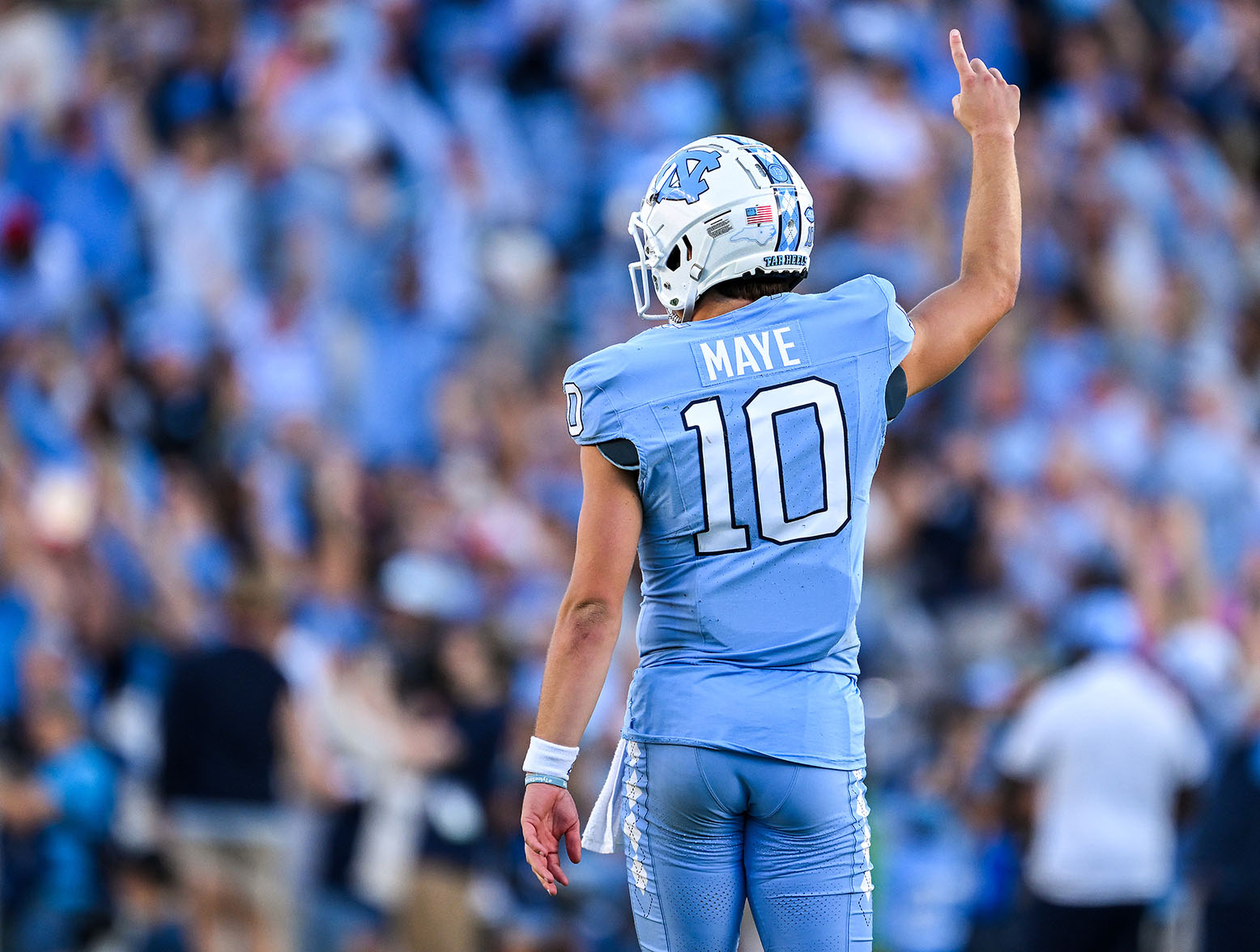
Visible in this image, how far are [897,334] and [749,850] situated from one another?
1.10 meters

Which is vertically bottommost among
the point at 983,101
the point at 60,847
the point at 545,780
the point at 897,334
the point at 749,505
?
the point at 60,847

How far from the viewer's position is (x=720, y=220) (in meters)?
3.95

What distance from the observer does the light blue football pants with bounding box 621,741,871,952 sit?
151 inches

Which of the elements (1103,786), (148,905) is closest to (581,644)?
(1103,786)

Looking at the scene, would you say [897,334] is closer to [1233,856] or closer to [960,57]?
[960,57]

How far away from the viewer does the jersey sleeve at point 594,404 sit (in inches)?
150

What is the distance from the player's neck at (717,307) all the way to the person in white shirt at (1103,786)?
15.3ft

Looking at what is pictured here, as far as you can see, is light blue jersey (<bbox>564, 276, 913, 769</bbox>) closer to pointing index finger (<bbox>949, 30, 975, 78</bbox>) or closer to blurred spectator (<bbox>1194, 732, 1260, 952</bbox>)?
pointing index finger (<bbox>949, 30, 975, 78</bbox>)

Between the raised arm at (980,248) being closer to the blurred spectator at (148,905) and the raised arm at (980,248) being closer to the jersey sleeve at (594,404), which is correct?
the jersey sleeve at (594,404)

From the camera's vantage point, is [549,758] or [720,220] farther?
[720,220]

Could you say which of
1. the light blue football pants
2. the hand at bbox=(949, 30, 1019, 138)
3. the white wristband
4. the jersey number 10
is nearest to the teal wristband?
the white wristband

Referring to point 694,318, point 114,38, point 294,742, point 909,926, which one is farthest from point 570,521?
point 694,318

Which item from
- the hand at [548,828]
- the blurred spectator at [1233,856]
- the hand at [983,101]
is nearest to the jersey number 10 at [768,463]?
the hand at [548,828]

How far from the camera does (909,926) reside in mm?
8695
